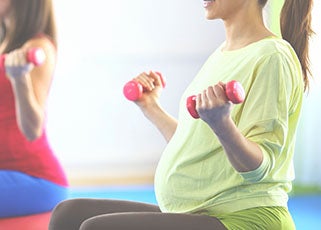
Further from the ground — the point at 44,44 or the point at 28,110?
the point at 44,44

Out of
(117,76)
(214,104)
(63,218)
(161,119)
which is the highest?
(214,104)

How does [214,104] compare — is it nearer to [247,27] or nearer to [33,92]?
[247,27]

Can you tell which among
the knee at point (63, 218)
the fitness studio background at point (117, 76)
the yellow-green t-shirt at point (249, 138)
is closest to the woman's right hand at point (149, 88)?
the yellow-green t-shirt at point (249, 138)

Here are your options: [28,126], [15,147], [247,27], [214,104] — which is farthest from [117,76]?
[214,104]

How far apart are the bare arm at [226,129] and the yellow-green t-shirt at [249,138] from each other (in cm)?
2

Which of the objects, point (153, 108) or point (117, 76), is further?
point (117, 76)

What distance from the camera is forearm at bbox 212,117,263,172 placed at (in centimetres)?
94

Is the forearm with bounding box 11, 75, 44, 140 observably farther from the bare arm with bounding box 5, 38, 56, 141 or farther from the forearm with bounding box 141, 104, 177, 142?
the forearm with bounding box 141, 104, 177, 142

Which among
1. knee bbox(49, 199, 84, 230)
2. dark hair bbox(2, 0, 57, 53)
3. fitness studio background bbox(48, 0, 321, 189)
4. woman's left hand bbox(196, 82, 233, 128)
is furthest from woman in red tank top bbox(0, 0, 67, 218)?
fitness studio background bbox(48, 0, 321, 189)

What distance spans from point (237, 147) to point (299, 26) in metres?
0.37

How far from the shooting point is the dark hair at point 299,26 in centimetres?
121

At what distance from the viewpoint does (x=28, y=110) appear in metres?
1.21

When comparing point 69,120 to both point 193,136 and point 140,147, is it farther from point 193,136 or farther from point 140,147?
point 193,136

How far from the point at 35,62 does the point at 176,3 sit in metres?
2.15
